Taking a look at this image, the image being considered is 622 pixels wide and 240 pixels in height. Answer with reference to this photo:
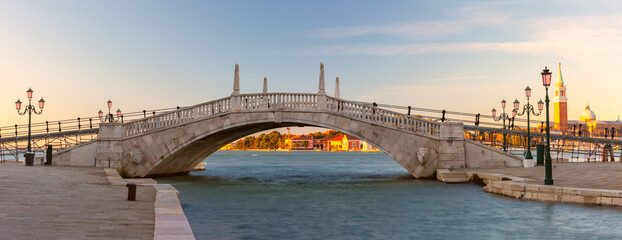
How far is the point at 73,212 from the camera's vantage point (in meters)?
10.7

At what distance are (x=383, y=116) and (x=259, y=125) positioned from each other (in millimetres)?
6901

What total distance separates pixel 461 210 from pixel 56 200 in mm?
11177

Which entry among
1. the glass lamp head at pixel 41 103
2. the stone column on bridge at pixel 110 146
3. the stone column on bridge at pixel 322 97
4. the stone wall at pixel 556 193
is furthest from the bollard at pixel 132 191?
the glass lamp head at pixel 41 103

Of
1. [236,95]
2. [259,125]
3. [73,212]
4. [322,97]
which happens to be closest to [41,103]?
[236,95]

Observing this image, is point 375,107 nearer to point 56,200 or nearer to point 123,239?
point 56,200

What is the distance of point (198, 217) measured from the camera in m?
15.6

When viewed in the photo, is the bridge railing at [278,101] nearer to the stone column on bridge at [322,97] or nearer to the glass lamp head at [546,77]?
the stone column on bridge at [322,97]

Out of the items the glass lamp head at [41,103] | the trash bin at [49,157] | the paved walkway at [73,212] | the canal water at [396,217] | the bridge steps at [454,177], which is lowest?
the canal water at [396,217]

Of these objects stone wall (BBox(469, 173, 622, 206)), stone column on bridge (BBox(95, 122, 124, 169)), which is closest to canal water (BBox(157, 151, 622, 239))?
stone wall (BBox(469, 173, 622, 206))

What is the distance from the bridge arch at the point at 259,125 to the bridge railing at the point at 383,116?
1.10ft

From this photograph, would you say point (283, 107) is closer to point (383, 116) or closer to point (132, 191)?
point (383, 116)

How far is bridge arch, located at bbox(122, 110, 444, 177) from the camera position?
27.4 meters

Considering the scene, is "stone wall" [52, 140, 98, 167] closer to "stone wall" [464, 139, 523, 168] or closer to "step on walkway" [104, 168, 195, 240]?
"step on walkway" [104, 168, 195, 240]

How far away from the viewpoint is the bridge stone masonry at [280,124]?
89.6ft
